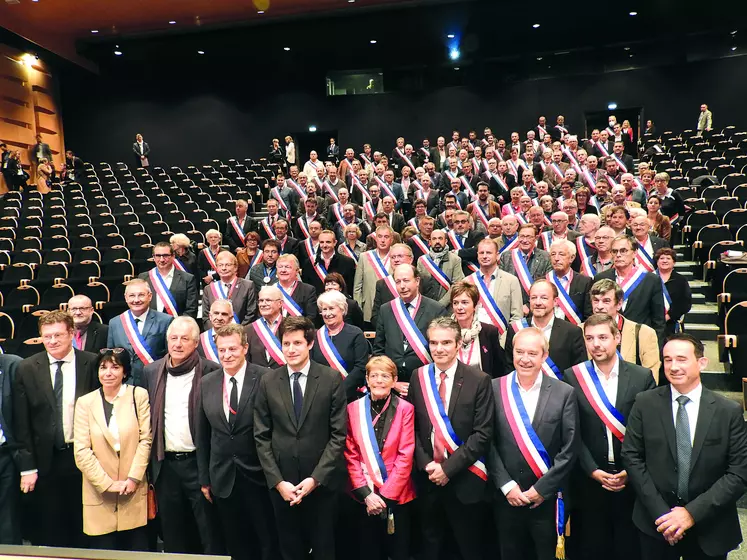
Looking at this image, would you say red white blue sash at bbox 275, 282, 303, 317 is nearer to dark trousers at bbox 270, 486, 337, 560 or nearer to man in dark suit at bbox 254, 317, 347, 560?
man in dark suit at bbox 254, 317, 347, 560

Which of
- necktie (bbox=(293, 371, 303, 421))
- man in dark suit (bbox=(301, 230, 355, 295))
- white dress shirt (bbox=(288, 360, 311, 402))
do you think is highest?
man in dark suit (bbox=(301, 230, 355, 295))

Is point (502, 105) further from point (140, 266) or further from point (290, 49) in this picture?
point (140, 266)

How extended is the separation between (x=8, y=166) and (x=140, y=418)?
11348 mm

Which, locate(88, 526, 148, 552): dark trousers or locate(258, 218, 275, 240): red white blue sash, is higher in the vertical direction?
A: locate(258, 218, 275, 240): red white blue sash

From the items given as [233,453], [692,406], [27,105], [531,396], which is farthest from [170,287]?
[27,105]

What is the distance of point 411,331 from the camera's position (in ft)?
11.8

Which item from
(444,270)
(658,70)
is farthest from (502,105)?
(444,270)

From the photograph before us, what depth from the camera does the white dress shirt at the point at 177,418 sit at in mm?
2971

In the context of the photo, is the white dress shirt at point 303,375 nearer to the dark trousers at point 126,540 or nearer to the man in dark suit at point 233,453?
the man in dark suit at point 233,453

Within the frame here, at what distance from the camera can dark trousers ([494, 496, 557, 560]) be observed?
104 inches

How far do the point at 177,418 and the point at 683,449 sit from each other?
2152mm

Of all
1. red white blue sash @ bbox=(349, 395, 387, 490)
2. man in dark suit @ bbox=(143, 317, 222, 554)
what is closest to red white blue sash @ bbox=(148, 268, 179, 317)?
man in dark suit @ bbox=(143, 317, 222, 554)

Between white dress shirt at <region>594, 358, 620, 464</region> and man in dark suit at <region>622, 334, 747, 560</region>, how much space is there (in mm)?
148

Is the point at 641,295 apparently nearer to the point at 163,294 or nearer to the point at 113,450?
the point at 113,450
